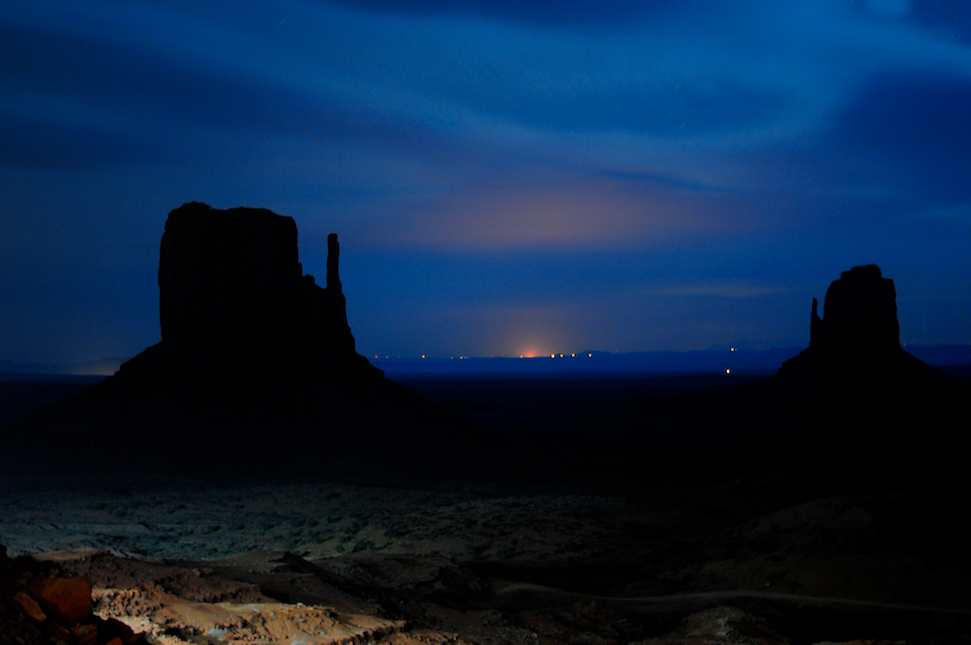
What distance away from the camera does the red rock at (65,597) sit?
187 inches

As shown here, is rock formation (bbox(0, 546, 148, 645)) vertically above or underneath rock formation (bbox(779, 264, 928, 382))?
underneath

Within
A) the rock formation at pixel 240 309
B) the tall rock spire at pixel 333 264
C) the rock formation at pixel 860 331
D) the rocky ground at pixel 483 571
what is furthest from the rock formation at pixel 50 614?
the rock formation at pixel 860 331

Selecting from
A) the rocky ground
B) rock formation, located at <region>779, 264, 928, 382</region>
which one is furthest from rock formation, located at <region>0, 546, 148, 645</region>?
rock formation, located at <region>779, 264, 928, 382</region>

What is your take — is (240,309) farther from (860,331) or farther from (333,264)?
(860,331)

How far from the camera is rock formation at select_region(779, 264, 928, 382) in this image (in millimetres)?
60969

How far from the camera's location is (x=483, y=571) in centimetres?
1213

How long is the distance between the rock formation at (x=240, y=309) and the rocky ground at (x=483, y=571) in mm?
14959

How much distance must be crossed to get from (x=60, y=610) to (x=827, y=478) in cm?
2072

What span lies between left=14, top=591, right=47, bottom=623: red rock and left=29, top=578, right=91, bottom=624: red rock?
89 millimetres

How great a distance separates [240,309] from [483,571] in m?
28.5

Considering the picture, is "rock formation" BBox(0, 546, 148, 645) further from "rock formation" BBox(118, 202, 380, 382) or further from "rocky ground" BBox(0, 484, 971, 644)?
"rock formation" BBox(118, 202, 380, 382)

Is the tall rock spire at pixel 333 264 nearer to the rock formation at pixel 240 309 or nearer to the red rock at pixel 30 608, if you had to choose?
the rock formation at pixel 240 309

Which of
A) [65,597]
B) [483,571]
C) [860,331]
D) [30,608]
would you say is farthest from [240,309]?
[860,331]

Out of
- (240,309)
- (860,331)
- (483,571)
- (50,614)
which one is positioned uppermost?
(240,309)
